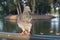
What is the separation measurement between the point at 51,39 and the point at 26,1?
86.1 feet

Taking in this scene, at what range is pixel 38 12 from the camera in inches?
1142

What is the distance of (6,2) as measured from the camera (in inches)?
1261

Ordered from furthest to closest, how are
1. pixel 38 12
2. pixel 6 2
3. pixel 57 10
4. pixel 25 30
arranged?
1. pixel 57 10
2. pixel 6 2
3. pixel 38 12
4. pixel 25 30

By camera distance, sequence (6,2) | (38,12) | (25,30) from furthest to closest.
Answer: (6,2) → (38,12) → (25,30)

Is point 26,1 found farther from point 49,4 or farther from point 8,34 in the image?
point 8,34

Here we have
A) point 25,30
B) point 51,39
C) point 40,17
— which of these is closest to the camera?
point 51,39

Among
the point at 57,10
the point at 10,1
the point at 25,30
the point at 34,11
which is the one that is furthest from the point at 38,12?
the point at 25,30

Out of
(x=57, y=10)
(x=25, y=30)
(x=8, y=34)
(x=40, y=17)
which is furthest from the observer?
(x=57, y=10)

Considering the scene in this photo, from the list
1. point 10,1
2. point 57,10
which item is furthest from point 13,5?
point 57,10

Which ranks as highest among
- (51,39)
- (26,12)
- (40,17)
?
(26,12)

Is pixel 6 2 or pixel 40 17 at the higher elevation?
pixel 6 2

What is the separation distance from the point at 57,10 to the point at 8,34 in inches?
1322

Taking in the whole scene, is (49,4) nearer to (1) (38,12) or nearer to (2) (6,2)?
(1) (38,12)

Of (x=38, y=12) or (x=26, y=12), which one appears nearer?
(x=26, y=12)
